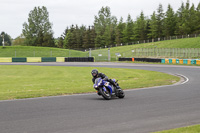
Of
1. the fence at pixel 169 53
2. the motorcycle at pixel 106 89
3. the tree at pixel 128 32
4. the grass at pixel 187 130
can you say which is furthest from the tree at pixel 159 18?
the grass at pixel 187 130

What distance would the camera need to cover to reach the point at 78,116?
338 inches

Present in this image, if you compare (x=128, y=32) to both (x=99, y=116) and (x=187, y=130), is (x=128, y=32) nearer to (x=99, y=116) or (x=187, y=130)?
(x=99, y=116)

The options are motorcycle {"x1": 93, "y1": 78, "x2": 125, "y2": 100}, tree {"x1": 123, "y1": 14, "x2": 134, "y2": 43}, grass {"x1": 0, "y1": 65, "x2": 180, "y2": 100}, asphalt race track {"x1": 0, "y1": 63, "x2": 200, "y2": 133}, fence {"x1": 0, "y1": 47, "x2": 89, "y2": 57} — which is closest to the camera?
asphalt race track {"x1": 0, "y1": 63, "x2": 200, "y2": 133}

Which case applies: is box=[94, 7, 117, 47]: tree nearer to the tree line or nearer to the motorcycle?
the tree line

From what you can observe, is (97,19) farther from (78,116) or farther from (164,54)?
(78,116)

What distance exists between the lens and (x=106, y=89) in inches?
492

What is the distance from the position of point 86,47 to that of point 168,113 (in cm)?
11428

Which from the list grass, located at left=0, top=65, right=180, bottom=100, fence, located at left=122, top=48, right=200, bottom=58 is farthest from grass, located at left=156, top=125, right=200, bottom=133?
fence, located at left=122, top=48, right=200, bottom=58

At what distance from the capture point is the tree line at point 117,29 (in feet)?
332

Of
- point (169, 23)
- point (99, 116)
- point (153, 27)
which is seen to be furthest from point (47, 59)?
point (169, 23)

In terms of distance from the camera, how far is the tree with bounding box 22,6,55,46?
4636 inches

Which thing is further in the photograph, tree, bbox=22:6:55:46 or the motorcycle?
tree, bbox=22:6:55:46

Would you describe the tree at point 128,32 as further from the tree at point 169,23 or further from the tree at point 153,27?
the tree at point 169,23

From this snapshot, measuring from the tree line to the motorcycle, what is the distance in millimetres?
90029
